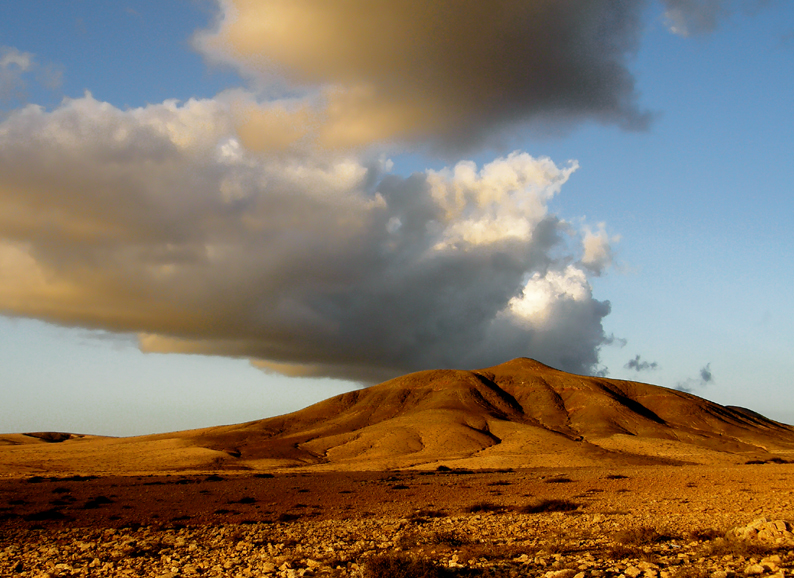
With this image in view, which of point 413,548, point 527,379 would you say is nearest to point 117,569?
point 413,548

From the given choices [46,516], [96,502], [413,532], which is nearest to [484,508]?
[413,532]

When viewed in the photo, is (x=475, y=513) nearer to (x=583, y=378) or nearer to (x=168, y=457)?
(x=168, y=457)

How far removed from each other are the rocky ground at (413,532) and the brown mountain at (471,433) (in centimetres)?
4422

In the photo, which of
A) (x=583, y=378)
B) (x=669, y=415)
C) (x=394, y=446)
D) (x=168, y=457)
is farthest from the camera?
(x=583, y=378)

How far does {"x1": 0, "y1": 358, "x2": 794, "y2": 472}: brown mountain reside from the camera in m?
89.5

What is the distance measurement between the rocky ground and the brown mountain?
1741 inches

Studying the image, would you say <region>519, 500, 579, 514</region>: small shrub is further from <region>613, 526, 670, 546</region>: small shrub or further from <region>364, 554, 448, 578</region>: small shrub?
<region>364, 554, 448, 578</region>: small shrub

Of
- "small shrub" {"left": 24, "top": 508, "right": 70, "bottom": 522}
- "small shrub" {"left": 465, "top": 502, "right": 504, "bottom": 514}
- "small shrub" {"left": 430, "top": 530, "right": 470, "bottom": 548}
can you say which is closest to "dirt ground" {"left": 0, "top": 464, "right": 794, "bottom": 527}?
"small shrub" {"left": 24, "top": 508, "right": 70, "bottom": 522}

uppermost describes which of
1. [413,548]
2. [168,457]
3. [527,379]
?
[527,379]

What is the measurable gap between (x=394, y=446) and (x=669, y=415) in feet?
289

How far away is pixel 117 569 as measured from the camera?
1652 cm

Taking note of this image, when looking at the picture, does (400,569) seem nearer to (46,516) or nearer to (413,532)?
(413,532)

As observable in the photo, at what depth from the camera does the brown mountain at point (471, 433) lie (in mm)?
89500

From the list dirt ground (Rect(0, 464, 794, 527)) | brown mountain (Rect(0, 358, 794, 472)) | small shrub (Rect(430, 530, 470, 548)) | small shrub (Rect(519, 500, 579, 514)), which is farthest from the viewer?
brown mountain (Rect(0, 358, 794, 472))
